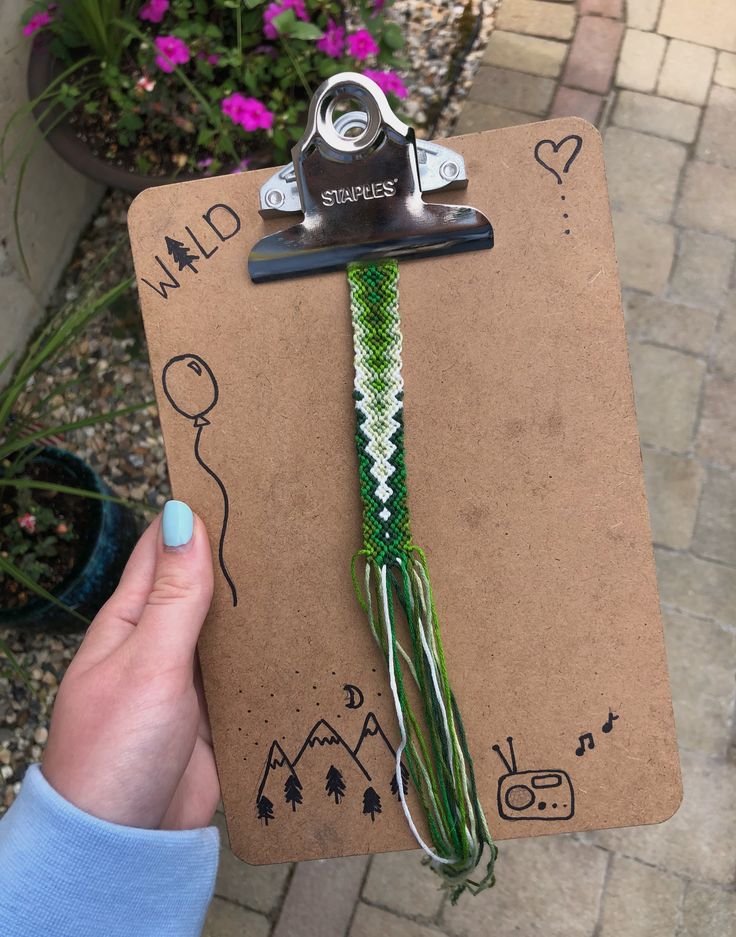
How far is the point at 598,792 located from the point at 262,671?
0.41 m

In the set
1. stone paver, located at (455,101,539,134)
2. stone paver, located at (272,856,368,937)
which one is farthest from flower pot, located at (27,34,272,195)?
stone paver, located at (272,856,368,937)

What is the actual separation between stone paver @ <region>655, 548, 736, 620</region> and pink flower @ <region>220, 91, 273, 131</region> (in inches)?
47.4

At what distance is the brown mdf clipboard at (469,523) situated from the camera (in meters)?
0.87

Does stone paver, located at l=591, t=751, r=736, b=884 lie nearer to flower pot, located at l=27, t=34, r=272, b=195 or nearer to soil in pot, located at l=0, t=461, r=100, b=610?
soil in pot, located at l=0, t=461, r=100, b=610

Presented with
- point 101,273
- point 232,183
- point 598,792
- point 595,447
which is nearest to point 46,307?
point 101,273

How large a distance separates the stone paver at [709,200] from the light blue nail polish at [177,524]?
1.55 meters

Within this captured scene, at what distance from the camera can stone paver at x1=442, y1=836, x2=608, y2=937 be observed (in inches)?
57.4

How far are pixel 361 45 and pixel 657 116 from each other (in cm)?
95

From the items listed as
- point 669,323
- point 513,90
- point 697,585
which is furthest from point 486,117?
point 697,585

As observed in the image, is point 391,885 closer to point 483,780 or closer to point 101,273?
point 483,780

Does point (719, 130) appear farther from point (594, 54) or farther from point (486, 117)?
point (486, 117)

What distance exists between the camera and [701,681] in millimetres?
1589

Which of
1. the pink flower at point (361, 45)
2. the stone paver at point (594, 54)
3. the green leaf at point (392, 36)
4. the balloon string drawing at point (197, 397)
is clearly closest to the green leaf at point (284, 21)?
the pink flower at point (361, 45)

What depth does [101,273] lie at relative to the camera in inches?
73.6
